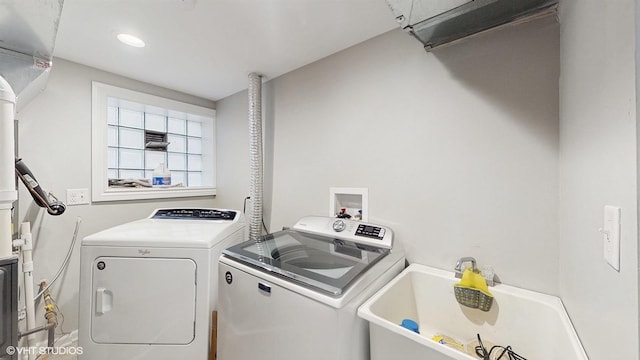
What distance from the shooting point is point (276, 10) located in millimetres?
1352

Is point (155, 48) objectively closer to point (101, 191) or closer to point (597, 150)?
point (101, 191)

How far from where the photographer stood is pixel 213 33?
61.4 inches

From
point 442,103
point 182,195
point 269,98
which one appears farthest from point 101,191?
point 442,103

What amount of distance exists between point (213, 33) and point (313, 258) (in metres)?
1.55

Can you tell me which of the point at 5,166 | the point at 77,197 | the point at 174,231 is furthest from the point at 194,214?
the point at 5,166

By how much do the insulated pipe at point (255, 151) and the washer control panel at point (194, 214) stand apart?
21cm

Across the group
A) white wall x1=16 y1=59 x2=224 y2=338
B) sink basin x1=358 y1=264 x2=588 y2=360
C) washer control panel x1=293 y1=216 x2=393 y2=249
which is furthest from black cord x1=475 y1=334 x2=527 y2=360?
white wall x1=16 y1=59 x2=224 y2=338

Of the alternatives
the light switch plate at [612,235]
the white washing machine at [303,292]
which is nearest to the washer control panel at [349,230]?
the white washing machine at [303,292]

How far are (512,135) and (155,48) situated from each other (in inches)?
91.3

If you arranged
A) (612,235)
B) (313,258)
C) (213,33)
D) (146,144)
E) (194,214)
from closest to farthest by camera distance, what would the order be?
1. (612,235)
2. (313,258)
3. (213,33)
4. (194,214)
5. (146,144)

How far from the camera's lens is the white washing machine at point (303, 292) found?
3.04ft

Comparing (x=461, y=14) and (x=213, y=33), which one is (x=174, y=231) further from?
(x=461, y=14)

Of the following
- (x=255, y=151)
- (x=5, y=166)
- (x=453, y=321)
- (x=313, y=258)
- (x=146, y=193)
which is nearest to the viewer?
(x=5, y=166)

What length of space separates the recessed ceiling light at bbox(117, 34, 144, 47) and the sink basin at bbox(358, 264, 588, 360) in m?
2.15
